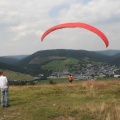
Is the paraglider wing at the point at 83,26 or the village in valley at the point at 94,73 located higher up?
the paraglider wing at the point at 83,26

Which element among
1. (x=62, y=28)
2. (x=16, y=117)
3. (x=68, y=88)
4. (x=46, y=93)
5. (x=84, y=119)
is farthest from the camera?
(x=68, y=88)

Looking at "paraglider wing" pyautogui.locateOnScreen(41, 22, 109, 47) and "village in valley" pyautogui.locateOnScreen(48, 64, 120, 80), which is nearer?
"paraglider wing" pyautogui.locateOnScreen(41, 22, 109, 47)

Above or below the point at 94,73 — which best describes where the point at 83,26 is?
above

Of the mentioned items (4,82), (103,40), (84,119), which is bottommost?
(84,119)

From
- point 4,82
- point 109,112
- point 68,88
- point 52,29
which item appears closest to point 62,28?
point 52,29

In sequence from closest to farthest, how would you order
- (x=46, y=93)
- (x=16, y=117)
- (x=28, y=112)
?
1. (x=16, y=117)
2. (x=28, y=112)
3. (x=46, y=93)

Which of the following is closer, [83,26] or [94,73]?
[83,26]

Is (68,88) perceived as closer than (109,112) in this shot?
No

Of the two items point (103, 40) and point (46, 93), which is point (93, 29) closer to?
point (103, 40)

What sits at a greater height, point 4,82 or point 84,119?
point 4,82

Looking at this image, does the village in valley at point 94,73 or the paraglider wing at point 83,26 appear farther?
the village in valley at point 94,73

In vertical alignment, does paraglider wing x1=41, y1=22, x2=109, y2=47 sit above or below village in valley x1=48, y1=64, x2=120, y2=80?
above
